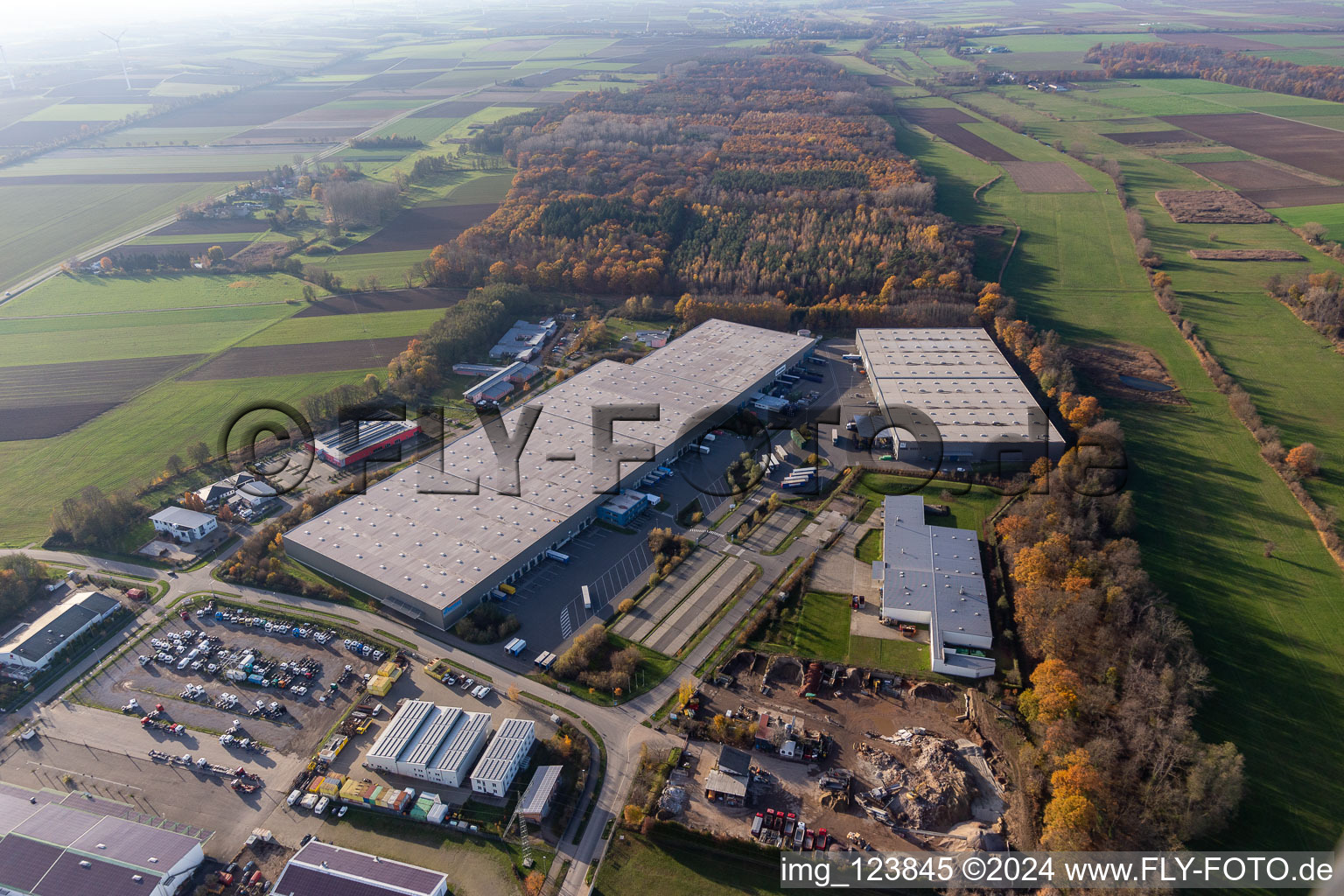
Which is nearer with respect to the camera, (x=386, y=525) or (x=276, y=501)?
(x=386, y=525)

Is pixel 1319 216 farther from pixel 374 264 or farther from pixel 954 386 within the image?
pixel 374 264

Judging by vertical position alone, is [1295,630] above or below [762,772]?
above

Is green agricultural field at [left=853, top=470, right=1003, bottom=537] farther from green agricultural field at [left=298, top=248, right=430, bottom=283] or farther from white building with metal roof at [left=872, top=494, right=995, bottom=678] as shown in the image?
green agricultural field at [left=298, top=248, right=430, bottom=283]

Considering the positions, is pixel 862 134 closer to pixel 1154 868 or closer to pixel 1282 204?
pixel 1282 204

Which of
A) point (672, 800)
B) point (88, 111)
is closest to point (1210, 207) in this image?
point (672, 800)

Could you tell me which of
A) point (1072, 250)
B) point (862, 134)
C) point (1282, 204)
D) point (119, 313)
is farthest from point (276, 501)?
point (1282, 204)

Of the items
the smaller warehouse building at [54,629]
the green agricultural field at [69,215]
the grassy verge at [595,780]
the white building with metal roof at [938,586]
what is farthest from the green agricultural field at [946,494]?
the green agricultural field at [69,215]

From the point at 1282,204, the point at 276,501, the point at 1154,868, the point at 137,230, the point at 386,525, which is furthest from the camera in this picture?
the point at 137,230
